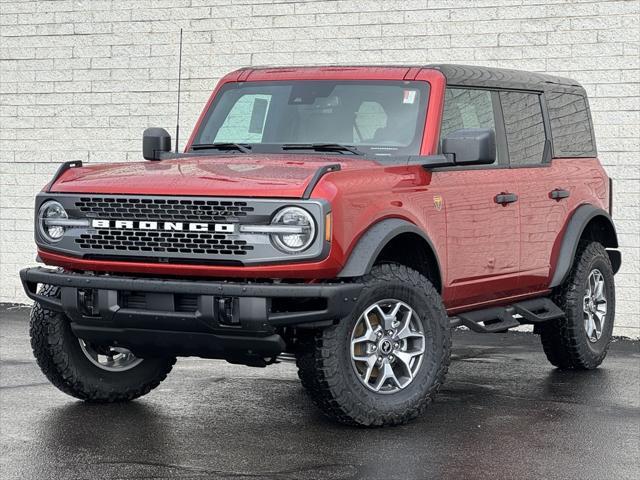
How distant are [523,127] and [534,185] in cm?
47

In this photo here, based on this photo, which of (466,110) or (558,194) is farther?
(558,194)

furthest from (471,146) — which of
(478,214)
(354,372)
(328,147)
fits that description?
(354,372)

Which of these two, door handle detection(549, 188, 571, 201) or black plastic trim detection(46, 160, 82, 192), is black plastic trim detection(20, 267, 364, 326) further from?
door handle detection(549, 188, 571, 201)

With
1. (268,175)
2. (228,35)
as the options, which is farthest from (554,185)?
(228,35)

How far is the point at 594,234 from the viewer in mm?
9938

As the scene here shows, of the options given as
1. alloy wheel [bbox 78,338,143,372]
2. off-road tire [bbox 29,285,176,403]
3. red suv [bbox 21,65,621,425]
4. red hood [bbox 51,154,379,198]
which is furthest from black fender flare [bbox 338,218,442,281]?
off-road tire [bbox 29,285,176,403]

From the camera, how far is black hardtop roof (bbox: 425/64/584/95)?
330 inches

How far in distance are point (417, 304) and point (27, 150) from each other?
7.73 meters

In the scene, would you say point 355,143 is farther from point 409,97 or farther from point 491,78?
point 491,78

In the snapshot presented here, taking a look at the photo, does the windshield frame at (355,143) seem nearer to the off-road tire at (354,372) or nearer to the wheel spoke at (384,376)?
the off-road tire at (354,372)

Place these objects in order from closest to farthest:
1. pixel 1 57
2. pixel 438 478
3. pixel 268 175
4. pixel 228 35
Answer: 1. pixel 438 478
2. pixel 268 175
3. pixel 228 35
4. pixel 1 57

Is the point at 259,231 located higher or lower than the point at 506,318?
higher

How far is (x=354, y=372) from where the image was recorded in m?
7.01

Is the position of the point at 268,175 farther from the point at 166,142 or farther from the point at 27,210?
the point at 27,210
